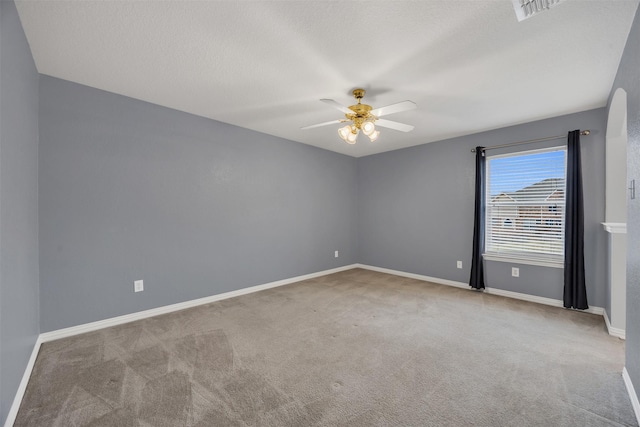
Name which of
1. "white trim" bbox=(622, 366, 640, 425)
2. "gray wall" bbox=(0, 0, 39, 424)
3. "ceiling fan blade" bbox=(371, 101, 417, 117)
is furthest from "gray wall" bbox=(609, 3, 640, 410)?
"gray wall" bbox=(0, 0, 39, 424)

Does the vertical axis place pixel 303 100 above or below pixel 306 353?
above

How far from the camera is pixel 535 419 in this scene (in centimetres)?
160

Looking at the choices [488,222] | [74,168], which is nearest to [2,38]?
[74,168]

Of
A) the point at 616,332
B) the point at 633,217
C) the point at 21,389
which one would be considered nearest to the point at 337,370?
the point at 21,389

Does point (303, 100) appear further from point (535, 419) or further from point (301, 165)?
point (535, 419)

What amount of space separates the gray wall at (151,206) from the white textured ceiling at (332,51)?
1.29 ft

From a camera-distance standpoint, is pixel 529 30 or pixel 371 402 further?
pixel 529 30

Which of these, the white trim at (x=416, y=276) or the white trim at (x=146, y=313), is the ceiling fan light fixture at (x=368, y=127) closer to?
the white trim at (x=146, y=313)

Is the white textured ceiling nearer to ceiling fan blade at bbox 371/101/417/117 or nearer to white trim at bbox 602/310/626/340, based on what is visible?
ceiling fan blade at bbox 371/101/417/117

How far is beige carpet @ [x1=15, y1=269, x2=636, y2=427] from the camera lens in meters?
1.65

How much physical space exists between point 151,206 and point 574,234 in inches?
198

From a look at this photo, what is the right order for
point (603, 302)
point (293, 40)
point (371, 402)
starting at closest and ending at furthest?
point (371, 402)
point (293, 40)
point (603, 302)

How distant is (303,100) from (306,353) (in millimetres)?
2543

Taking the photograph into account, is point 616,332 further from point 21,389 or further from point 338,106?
point 21,389
